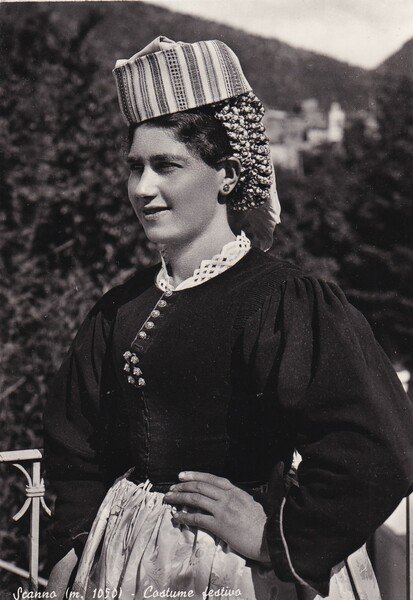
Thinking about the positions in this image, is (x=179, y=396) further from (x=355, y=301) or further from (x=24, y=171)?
(x=355, y=301)

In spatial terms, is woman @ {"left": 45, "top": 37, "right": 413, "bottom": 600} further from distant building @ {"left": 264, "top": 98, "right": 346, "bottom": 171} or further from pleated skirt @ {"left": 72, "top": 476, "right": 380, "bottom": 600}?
distant building @ {"left": 264, "top": 98, "right": 346, "bottom": 171}

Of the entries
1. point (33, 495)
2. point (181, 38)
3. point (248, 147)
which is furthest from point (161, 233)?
point (181, 38)

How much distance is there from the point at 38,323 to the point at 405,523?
6.03 ft

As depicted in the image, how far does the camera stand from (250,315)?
1.29 metres

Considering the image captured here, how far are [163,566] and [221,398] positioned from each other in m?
0.33

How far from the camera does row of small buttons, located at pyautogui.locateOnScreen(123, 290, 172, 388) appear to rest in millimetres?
1371

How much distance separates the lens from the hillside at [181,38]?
9.72 ft

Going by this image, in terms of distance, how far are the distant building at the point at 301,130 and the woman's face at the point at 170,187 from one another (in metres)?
2.60

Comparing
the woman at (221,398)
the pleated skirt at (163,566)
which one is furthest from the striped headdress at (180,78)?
the pleated skirt at (163,566)

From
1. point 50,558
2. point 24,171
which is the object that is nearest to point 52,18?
point 24,171

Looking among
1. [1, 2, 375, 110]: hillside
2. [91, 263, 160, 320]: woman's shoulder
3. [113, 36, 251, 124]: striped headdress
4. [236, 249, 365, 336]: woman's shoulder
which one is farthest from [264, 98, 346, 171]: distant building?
[236, 249, 365, 336]: woman's shoulder

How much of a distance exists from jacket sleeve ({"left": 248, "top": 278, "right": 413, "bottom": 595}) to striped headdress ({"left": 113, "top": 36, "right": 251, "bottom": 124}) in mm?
473

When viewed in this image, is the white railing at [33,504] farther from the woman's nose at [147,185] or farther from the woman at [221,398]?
the woman's nose at [147,185]

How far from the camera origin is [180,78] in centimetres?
132
